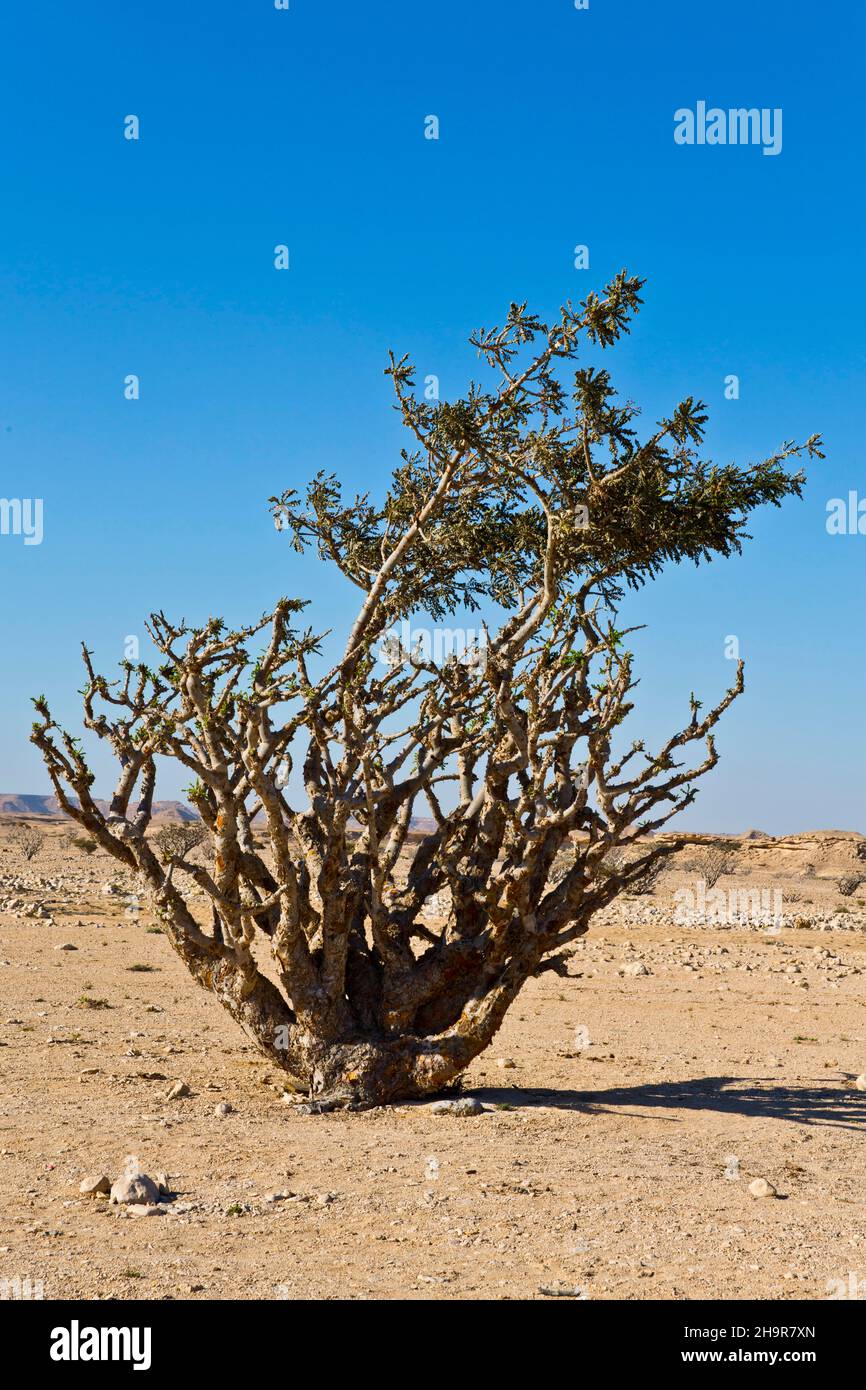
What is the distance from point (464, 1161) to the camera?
8.84 meters

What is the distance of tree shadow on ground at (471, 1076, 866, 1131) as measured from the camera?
1088 centimetres

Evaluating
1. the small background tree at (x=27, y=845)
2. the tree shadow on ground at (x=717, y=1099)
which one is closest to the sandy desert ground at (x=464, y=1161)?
the tree shadow on ground at (x=717, y=1099)

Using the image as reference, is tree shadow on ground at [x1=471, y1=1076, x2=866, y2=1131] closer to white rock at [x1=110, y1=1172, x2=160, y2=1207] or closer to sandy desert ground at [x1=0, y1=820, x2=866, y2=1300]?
sandy desert ground at [x1=0, y1=820, x2=866, y2=1300]

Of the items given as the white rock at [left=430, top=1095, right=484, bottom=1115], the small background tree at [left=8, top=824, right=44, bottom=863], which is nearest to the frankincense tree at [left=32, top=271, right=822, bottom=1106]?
the white rock at [left=430, top=1095, right=484, bottom=1115]

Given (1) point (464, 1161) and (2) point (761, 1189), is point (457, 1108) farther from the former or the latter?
(2) point (761, 1189)

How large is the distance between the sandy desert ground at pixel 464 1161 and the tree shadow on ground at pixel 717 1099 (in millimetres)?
48

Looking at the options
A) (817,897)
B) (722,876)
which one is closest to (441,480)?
(817,897)

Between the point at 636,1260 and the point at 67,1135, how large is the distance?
4823 mm

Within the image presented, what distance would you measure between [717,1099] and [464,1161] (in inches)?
148

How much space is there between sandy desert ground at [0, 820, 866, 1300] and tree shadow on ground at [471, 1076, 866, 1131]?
5 centimetres

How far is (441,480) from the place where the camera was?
32.8 feet

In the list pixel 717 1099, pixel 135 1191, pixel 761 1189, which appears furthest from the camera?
pixel 717 1099

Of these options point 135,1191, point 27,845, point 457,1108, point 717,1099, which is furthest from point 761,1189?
point 27,845

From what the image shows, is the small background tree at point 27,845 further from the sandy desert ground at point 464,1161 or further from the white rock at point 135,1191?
the white rock at point 135,1191
